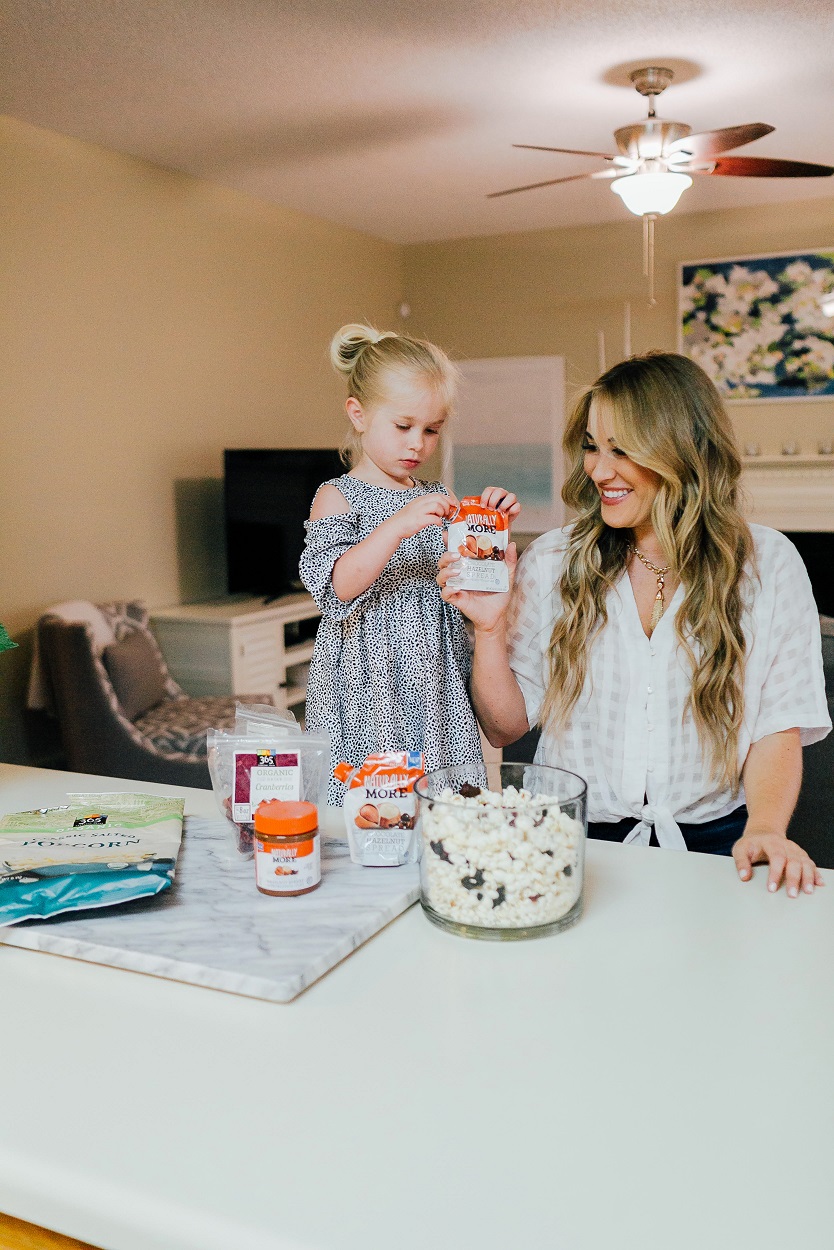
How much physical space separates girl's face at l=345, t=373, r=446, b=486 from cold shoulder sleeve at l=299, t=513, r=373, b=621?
0.42 feet

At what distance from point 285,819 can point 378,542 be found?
704 mm

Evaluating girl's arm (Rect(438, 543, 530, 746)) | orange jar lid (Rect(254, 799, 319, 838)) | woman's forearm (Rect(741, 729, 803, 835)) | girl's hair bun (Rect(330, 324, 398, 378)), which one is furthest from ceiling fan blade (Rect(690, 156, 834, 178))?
orange jar lid (Rect(254, 799, 319, 838))

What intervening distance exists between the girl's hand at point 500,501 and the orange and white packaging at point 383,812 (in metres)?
0.44

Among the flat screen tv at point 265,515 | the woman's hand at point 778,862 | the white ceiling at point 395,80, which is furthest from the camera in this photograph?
the flat screen tv at point 265,515

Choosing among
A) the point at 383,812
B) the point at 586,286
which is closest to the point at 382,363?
the point at 383,812

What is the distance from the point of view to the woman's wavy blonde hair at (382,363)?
1.85 metres

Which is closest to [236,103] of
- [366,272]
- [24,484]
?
[24,484]

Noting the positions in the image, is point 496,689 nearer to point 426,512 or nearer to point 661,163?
point 426,512

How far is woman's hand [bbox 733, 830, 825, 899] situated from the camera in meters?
1.16

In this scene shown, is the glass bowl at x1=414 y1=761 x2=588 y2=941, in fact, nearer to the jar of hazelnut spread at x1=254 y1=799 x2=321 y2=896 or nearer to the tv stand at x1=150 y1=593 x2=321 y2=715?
the jar of hazelnut spread at x1=254 y1=799 x2=321 y2=896

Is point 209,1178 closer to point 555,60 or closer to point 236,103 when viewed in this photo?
point 555,60

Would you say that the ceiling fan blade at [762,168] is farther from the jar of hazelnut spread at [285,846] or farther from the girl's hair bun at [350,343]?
the jar of hazelnut spread at [285,846]

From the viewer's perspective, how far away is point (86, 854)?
1.14 meters

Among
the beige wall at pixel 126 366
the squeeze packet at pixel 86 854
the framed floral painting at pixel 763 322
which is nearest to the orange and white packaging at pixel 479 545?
the squeeze packet at pixel 86 854
